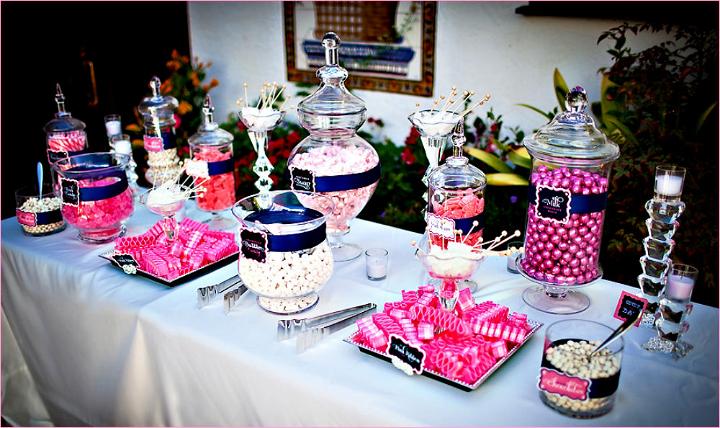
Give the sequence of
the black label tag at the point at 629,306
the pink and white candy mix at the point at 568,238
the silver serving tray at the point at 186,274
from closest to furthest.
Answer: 1. the black label tag at the point at 629,306
2. the pink and white candy mix at the point at 568,238
3. the silver serving tray at the point at 186,274

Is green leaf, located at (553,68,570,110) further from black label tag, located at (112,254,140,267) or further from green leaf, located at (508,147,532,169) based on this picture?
black label tag, located at (112,254,140,267)

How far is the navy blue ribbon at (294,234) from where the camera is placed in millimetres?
1381

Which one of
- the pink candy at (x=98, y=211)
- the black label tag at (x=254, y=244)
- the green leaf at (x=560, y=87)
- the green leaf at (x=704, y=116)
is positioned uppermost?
the green leaf at (x=560, y=87)

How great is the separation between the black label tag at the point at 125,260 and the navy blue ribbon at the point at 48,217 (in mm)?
450

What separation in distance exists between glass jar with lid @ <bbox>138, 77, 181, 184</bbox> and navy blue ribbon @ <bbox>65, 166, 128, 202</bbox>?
27 centimetres

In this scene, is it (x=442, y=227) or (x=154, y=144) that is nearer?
(x=442, y=227)

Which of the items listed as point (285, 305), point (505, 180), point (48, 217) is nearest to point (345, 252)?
point (285, 305)

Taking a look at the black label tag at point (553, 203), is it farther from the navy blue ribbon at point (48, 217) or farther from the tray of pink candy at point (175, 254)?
the navy blue ribbon at point (48, 217)

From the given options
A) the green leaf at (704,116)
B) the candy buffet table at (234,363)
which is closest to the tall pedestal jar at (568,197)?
the candy buffet table at (234,363)

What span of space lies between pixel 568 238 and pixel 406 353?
50 cm

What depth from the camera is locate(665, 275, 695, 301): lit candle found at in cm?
127

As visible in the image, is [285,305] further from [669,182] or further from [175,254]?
[669,182]

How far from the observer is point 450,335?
4.29 ft

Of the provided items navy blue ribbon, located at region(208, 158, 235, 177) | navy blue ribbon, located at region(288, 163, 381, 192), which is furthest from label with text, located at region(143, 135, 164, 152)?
navy blue ribbon, located at region(288, 163, 381, 192)
